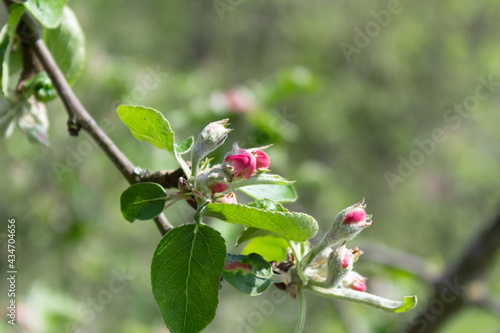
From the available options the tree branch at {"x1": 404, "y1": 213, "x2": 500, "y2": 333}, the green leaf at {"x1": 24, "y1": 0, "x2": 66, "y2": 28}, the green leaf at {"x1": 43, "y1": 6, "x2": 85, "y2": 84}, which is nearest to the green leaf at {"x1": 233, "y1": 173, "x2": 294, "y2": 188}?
the green leaf at {"x1": 24, "y1": 0, "x2": 66, "y2": 28}

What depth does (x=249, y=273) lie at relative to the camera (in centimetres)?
74

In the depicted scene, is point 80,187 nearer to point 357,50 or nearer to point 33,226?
point 33,226

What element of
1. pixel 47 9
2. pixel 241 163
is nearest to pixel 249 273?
pixel 241 163

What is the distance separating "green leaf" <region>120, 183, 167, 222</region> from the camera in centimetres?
76

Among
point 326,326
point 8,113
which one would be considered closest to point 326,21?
point 326,326

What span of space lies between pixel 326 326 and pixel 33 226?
15.0ft

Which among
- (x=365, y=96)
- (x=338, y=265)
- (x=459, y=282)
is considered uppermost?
(x=338, y=265)

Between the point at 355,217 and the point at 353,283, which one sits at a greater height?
the point at 355,217

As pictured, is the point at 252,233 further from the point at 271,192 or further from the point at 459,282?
the point at 459,282

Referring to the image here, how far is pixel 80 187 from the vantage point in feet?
8.82

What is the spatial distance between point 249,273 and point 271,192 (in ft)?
0.60

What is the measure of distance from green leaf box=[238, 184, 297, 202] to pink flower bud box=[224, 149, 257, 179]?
0.10m

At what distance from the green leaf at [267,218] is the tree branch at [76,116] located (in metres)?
0.15

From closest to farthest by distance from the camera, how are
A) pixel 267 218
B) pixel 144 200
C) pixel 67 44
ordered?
pixel 267 218 < pixel 144 200 < pixel 67 44
